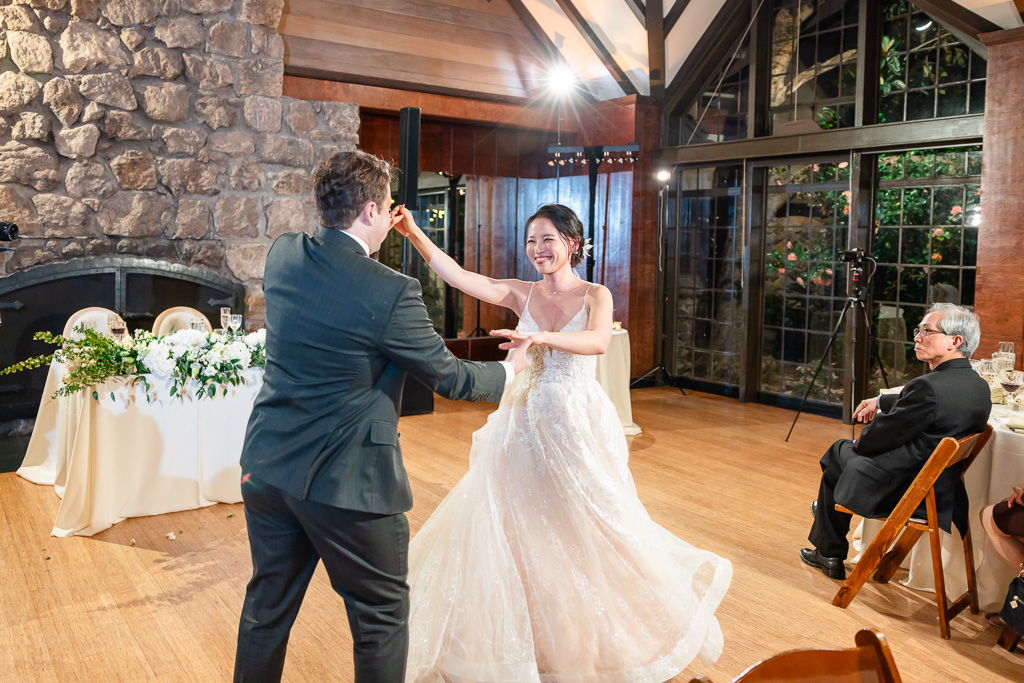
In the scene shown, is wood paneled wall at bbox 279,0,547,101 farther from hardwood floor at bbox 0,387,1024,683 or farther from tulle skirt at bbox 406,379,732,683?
tulle skirt at bbox 406,379,732,683

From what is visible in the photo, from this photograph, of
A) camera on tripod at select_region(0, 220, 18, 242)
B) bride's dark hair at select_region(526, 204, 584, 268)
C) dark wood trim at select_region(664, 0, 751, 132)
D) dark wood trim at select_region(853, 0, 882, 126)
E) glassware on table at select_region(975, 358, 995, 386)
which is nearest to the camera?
bride's dark hair at select_region(526, 204, 584, 268)

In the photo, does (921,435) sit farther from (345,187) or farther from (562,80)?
(562,80)

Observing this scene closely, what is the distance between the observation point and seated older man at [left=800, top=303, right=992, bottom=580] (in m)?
3.35

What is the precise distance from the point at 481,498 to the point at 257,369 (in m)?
2.15

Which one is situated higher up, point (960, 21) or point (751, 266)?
point (960, 21)

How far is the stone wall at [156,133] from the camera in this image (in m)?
5.87

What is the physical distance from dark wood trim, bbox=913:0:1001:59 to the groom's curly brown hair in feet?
17.2

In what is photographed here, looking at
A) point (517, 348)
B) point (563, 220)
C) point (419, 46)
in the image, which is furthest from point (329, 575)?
point (419, 46)

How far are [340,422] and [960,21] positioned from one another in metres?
5.75

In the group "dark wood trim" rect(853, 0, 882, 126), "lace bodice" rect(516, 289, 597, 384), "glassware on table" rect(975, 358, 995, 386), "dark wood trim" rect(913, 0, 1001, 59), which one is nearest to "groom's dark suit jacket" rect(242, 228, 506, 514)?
"lace bodice" rect(516, 289, 597, 384)

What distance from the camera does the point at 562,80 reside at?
8586 mm

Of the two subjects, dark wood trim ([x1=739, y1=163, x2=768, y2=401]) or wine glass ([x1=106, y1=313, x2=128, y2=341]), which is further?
dark wood trim ([x1=739, y1=163, x2=768, y2=401])

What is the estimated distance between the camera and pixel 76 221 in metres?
6.05

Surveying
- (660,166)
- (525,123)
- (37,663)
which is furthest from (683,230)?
(37,663)
